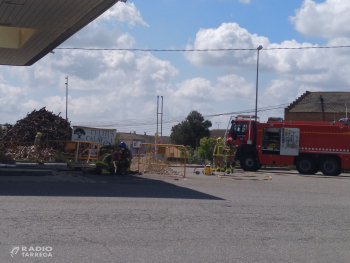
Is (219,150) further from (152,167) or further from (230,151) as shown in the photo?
(152,167)

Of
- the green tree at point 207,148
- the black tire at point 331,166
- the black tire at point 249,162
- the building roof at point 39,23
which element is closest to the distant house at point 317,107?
the green tree at point 207,148

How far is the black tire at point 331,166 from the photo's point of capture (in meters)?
21.5

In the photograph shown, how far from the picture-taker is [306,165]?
22062 millimetres

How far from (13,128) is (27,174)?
22596mm

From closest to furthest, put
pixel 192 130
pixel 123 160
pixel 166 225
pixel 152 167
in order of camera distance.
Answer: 1. pixel 166 225
2. pixel 123 160
3. pixel 152 167
4. pixel 192 130

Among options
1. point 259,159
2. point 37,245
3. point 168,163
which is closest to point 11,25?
point 168,163

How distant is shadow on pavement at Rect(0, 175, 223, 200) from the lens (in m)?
10.3

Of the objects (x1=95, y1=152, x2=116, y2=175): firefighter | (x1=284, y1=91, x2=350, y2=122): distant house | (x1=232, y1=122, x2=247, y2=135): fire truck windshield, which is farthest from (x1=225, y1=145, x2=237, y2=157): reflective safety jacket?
(x1=284, y1=91, x2=350, y2=122): distant house

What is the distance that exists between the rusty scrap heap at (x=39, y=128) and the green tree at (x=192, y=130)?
28.1m

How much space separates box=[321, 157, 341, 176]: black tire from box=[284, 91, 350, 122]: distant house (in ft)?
106

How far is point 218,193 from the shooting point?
11.4 m

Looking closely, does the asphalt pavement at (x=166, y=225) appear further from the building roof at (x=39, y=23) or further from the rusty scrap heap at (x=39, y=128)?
the rusty scrap heap at (x=39, y=128)

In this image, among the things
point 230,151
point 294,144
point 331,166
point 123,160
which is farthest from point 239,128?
point 123,160

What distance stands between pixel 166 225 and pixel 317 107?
51.5 m
